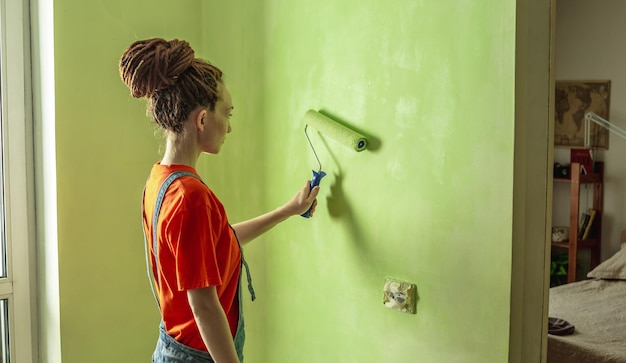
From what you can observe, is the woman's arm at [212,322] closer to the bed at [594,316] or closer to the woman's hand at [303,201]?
the woman's hand at [303,201]

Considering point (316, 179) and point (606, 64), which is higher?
point (606, 64)

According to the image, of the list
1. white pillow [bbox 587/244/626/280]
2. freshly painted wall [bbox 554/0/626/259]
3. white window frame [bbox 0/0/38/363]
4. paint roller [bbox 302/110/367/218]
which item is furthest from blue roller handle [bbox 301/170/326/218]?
freshly painted wall [bbox 554/0/626/259]

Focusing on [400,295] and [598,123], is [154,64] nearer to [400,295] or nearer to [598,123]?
[400,295]

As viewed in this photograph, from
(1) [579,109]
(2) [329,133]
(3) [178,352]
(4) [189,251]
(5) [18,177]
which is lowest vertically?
(3) [178,352]

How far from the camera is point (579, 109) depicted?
4.21 metres

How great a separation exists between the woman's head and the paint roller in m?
0.33

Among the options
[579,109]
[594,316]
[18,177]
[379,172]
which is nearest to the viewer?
[379,172]

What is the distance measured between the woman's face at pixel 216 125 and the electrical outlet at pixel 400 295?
1.80 ft

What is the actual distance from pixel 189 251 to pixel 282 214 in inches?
17.9

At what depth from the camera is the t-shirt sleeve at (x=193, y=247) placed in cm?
127

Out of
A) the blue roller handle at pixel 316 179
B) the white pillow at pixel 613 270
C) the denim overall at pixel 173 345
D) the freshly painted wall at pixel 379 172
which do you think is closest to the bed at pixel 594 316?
the white pillow at pixel 613 270

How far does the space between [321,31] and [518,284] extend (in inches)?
33.9

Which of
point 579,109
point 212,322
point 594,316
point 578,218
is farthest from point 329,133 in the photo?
point 579,109

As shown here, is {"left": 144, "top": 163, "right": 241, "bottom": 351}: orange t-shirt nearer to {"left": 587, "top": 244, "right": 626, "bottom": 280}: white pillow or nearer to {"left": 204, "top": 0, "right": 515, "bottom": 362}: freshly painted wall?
{"left": 204, "top": 0, "right": 515, "bottom": 362}: freshly painted wall
